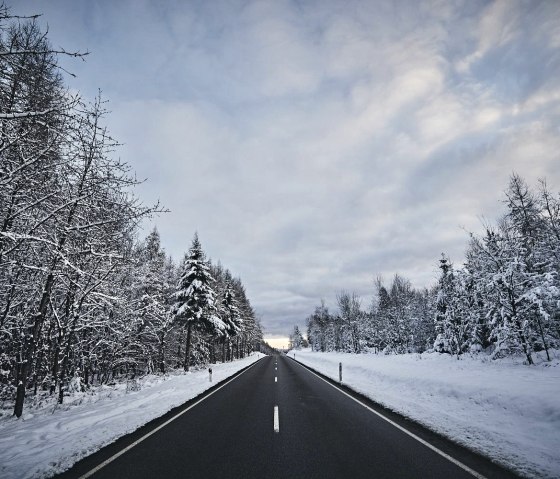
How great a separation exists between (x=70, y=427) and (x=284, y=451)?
5.69 m

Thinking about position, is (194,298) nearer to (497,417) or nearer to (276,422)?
(276,422)

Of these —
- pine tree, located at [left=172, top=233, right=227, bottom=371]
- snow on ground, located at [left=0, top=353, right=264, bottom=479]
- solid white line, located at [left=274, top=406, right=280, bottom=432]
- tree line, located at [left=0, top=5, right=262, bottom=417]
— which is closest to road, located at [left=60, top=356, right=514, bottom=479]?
solid white line, located at [left=274, top=406, right=280, bottom=432]

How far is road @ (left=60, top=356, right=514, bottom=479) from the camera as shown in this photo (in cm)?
482

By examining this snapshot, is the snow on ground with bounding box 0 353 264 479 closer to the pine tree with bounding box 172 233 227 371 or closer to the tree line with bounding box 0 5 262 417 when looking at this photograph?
the tree line with bounding box 0 5 262 417

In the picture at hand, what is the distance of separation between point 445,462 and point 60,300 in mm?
16237

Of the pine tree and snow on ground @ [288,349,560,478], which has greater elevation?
the pine tree

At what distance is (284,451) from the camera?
228 inches

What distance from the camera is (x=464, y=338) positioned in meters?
A: 34.2

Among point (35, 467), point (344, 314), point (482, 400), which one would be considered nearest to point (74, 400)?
point (35, 467)

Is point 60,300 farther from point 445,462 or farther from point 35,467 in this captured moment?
point 445,462

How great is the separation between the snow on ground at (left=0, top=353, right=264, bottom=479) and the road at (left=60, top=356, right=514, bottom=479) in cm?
51

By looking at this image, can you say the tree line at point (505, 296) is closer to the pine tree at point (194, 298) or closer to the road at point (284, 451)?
the road at point (284, 451)

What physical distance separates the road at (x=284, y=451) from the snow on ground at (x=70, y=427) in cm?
51

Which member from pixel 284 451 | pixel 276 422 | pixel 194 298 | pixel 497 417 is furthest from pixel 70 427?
pixel 194 298
